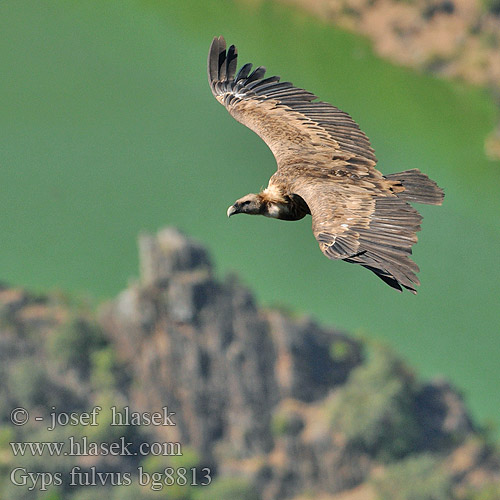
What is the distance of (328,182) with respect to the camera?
51.6ft

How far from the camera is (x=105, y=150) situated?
8125cm

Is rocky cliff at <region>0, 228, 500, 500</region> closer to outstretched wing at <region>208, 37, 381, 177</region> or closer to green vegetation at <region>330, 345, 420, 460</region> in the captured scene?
green vegetation at <region>330, 345, 420, 460</region>

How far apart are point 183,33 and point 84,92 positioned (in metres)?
Answer: 9.65

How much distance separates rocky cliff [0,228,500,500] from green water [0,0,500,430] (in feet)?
8.47

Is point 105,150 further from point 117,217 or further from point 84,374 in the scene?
point 84,374

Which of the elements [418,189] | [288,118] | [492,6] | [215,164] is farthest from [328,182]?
[492,6]

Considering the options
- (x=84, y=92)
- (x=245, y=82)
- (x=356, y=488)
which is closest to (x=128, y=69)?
(x=84, y=92)

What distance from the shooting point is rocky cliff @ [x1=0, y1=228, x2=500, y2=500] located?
247 ft

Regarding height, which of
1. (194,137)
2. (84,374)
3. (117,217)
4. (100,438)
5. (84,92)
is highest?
(84,92)

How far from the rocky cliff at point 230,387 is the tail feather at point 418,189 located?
59.6 metres

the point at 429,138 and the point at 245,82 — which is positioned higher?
the point at 429,138

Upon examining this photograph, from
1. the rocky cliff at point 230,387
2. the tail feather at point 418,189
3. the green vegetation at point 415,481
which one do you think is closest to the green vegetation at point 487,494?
the rocky cliff at point 230,387

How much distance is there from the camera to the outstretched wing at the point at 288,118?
17.0 metres

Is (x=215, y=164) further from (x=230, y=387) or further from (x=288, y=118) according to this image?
(x=288, y=118)
